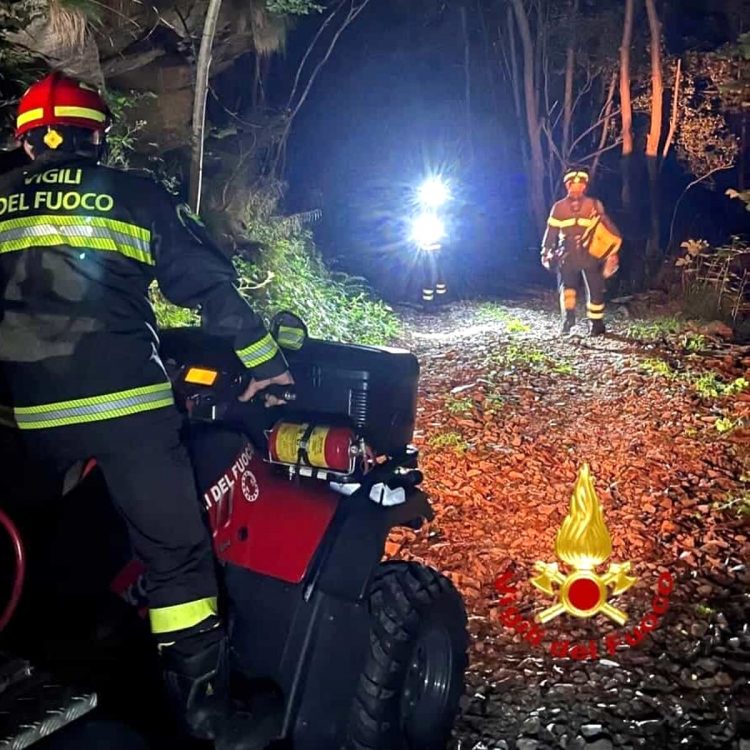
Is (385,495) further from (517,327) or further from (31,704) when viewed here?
(517,327)

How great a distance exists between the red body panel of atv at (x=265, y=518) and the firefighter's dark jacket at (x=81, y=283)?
1.45ft

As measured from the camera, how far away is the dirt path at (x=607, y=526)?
3.10m

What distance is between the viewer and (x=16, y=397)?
2264 mm

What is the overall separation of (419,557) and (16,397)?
2.75 metres

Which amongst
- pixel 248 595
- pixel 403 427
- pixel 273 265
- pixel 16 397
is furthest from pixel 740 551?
pixel 273 265

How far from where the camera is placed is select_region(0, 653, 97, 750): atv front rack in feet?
5.86

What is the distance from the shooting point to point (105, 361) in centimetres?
224

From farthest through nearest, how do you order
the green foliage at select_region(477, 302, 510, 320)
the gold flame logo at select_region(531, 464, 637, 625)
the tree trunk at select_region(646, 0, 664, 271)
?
the tree trunk at select_region(646, 0, 664, 271) → the green foliage at select_region(477, 302, 510, 320) → the gold flame logo at select_region(531, 464, 637, 625)

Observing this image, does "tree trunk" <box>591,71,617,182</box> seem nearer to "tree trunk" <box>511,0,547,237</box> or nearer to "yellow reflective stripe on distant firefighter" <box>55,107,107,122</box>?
"tree trunk" <box>511,0,547,237</box>

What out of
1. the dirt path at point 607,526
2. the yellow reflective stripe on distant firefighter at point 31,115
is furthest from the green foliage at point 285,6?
the yellow reflective stripe on distant firefighter at point 31,115

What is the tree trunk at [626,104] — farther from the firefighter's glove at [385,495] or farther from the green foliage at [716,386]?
the firefighter's glove at [385,495]

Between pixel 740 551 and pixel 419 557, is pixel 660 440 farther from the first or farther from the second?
pixel 419 557

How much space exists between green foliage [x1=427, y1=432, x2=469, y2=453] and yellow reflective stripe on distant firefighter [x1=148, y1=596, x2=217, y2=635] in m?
3.90

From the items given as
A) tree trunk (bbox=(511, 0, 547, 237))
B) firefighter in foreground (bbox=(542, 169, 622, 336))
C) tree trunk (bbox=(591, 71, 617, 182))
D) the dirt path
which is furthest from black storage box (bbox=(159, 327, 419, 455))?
tree trunk (bbox=(591, 71, 617, 182))
